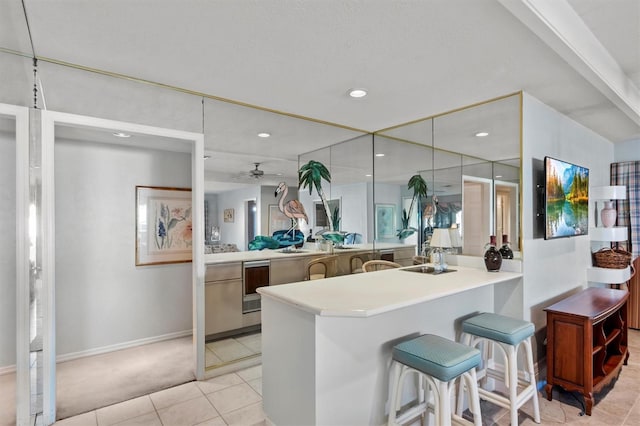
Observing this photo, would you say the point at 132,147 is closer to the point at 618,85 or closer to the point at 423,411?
the point at 423,411

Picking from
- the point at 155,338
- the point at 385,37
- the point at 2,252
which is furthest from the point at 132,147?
the point at 385,37

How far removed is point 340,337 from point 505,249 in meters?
1.64

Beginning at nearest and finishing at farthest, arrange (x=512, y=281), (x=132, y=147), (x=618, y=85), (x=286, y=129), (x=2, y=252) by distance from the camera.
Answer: (x=2, y=252) < (x=618, y=85) < (x=512, y=281) < (x=286, y=129) < (x=132, y=147)

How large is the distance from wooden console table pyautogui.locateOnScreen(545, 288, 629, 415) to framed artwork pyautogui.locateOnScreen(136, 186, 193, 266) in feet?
12.1

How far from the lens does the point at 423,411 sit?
7.15ft

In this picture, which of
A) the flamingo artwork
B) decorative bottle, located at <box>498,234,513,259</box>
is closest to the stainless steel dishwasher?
the flamingo artwork

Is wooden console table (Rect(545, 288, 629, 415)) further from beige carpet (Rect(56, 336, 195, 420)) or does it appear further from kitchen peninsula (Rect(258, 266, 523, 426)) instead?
beige carpet (Rect(56, 336, 195, 420))

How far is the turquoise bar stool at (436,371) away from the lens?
1761mm

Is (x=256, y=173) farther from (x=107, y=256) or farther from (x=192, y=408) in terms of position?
(x=192, y=408)

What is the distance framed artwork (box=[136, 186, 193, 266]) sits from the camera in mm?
3754

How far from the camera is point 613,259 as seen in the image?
3.61 meters

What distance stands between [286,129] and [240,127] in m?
0.47

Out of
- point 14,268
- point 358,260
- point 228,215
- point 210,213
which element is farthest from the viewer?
point 358,260

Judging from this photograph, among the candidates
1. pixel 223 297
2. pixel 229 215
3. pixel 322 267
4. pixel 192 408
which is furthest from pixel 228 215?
pixel 192 408
